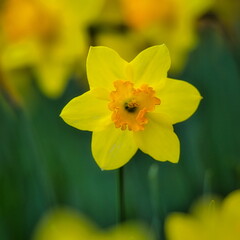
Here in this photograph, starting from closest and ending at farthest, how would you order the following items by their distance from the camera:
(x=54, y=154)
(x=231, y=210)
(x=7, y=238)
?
(x=231, y=210)
(x=7, y=238)
(x=54, y=154)

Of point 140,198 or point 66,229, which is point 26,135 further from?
point 66,229

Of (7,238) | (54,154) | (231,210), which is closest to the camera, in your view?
(231,210)

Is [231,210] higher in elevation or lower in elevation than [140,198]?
higher

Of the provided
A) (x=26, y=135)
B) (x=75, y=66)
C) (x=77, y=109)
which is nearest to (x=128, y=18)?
(x=75, y=66)

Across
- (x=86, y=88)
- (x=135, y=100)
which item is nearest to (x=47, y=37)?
(x=86, y=88)

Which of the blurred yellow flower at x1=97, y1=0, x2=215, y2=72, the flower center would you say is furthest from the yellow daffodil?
the blurred yellow flower at x1=97, y1=0, x2=215, y2=72

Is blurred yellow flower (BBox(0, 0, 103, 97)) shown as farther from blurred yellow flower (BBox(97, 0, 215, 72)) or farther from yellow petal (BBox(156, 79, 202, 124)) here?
yellow petal (BBox(156, 79, 202, 124))

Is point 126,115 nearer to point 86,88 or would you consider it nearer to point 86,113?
point 86,113

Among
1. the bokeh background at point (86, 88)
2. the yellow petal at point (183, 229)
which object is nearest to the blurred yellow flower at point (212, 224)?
the yellow petal at point (183, 229)
